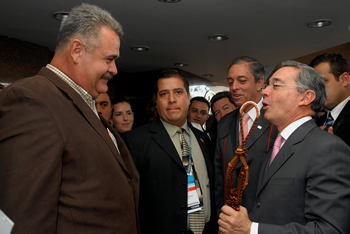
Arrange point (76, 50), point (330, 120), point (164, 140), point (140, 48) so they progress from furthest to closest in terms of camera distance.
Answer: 1. point (140, 48)
2. point (330, 120)
3. point (164, 140)
4. point (76, 50)

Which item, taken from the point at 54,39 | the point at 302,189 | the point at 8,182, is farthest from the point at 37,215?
the point at 54,39

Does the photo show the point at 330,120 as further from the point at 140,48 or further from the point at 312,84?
the point at 140,48

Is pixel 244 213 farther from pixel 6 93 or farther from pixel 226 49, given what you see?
pixel 226 49

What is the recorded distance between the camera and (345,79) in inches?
97.6

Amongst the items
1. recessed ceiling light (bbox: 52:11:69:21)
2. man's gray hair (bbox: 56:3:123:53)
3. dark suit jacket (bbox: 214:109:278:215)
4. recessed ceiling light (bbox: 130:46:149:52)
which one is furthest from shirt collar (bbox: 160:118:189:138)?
recessed ceiling light (bbox: 130:46:149:52)

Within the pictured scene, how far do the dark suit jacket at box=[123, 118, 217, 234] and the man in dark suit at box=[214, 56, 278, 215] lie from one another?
0.33 m

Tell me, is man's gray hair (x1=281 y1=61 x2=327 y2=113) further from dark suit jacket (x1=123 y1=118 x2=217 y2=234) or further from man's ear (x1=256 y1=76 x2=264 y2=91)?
dark suit jacket (x1=123 y1=118 x2=217 y2=234)

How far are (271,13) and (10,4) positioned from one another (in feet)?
10.1

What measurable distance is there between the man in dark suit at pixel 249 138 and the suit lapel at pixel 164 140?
39 cm

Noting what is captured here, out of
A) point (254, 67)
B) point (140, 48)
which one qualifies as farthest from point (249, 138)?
point (140, 48)

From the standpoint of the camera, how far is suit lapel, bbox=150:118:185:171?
2.05 metres

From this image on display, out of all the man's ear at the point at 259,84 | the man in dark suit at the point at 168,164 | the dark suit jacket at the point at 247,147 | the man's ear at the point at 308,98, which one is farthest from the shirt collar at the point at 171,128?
the man's ear at the point at 308,98

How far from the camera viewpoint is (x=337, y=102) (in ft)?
8.23

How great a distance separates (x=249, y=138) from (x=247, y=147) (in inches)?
2.9
